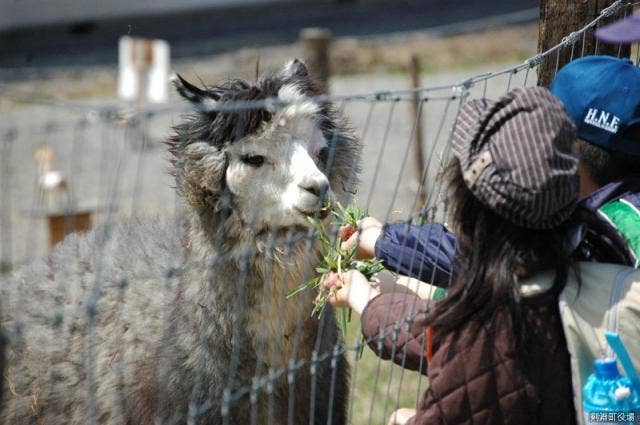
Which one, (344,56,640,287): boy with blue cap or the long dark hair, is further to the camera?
(344,56,640,287): boy with blue cap

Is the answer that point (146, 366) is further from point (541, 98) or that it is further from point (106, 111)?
point (541, 98)

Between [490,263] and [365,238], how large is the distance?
74cm

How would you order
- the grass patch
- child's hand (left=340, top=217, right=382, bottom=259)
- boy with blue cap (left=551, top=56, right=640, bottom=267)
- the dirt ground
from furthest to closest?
1. the dirt ground
2. the grass patch
3. child's hand (left=340, top=217, right=382, bottom=259)
4. boy with blue cap (left=551, top=56, right=640, bottom=267)

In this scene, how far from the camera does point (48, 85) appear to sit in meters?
14.8

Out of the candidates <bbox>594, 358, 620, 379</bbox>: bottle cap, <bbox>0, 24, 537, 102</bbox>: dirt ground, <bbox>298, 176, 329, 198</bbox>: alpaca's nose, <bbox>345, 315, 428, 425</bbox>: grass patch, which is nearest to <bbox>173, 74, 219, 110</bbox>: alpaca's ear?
<bbox>298, 176, 329, 198</bbox>: alpaca's nose

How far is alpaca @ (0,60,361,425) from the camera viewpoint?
338 centimetres

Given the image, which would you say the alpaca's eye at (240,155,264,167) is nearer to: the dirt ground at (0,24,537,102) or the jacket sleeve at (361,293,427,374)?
the jacket sleeve at (361,293,427,374)

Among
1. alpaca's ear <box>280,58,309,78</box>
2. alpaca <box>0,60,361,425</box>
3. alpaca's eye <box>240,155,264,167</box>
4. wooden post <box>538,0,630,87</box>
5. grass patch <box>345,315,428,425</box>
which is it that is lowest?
grass patch <box>345,315,428,425</box>

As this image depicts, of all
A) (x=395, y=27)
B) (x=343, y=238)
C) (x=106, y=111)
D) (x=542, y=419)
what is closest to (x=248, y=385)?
(x=343, y=238)

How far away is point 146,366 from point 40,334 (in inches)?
27.4

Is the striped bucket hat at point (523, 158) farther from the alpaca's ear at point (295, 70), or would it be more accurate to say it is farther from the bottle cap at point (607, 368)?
the alpaca's ear at point (295, 70)

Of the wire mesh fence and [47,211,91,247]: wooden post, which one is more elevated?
the wire mesh fence

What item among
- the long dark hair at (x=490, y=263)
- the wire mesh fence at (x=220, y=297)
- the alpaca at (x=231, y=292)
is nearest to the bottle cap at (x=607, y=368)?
the long dark hair at (x=490, y=263)

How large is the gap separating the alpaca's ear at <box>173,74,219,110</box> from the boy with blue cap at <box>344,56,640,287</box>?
89cm
